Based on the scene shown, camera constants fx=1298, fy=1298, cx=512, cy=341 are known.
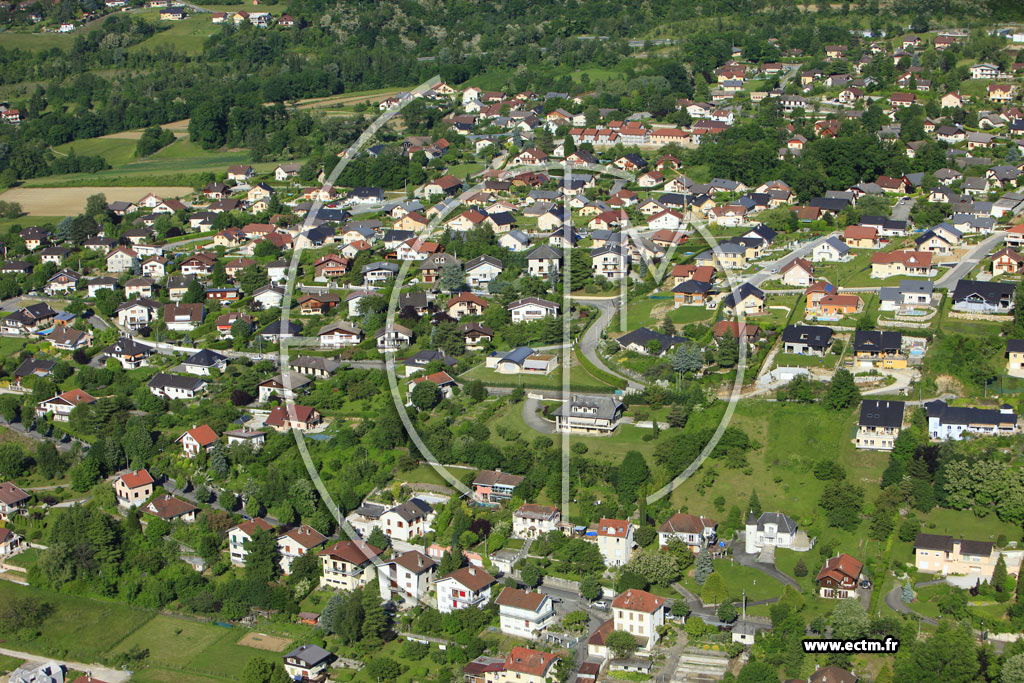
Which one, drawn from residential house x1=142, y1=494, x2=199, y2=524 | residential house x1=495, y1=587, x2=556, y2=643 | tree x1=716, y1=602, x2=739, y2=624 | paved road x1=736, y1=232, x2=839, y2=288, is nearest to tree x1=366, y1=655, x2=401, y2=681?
residential house x1=495, y1=587, x2=556, y2=643

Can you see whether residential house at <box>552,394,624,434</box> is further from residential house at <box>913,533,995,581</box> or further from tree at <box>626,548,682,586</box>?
residential house at <box>913,533,995,581</box>

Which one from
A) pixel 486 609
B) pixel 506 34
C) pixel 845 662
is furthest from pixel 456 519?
pixel 506 34

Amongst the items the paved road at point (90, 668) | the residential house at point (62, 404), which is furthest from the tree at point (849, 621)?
the residential house at point (62, 404)

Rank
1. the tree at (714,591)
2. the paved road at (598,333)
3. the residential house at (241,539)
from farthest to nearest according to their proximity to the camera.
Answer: the paved road at (598,333) → the residential house at (241,539) → the tree at (714,591)

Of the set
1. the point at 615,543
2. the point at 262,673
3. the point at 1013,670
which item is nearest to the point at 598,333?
the point at 615,543

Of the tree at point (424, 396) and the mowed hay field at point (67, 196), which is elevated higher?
the tree at point (424, 396)

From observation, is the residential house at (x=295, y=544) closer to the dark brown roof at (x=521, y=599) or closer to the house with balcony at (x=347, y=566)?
the house with balcony at (x=347, y=566)

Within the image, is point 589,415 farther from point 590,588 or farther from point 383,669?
point 383,669

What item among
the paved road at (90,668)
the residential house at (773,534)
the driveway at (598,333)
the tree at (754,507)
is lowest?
the paved road at (90,668)
